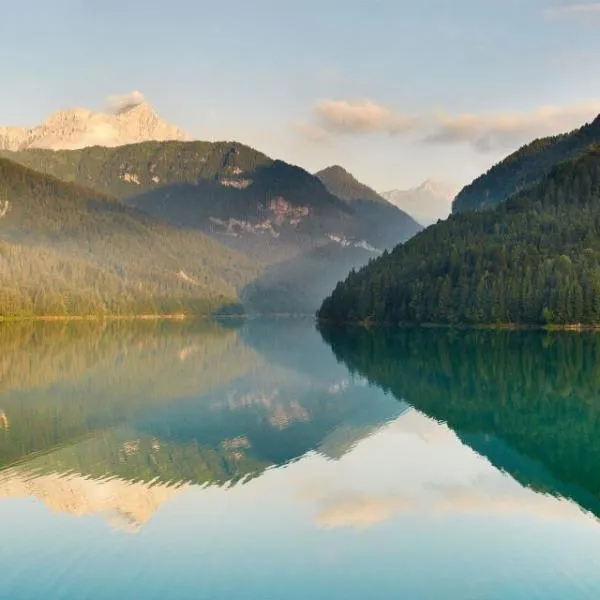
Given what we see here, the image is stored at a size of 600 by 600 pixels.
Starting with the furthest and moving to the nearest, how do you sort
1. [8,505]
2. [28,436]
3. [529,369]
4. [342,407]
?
[529,369] < [342,407] < [28,436] < [8,505]

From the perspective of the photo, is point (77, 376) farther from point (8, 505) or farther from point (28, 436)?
point (8, 505)

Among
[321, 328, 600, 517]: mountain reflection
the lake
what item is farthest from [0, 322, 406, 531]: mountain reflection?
[321, 328, 600, 517]: mountain reflection

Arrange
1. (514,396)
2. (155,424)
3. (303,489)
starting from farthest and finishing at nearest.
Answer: (514,396) → (155,424) → (303,489)

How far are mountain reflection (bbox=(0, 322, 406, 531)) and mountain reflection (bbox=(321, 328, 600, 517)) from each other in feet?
19.4

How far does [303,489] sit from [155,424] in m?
23.8

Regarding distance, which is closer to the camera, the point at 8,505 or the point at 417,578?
the point at 417,578

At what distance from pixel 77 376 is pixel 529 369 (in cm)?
5483

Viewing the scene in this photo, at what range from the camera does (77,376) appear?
96.5 m

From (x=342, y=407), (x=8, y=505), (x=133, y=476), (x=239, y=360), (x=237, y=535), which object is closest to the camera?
(x=237, y=535)

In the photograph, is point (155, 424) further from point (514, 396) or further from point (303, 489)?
point (514, 396)

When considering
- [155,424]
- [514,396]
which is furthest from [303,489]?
[514,396]

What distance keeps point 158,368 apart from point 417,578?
84.6 meters

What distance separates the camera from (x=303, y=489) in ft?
135

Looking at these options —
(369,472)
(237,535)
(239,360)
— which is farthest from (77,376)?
(237,535)
